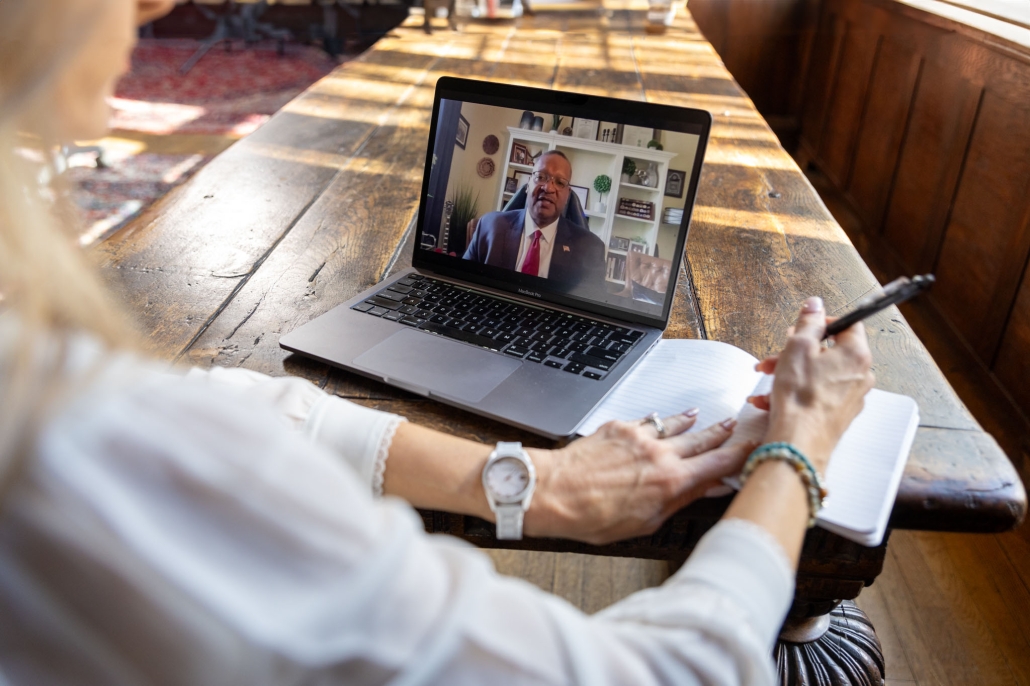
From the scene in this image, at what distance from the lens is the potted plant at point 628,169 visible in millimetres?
871

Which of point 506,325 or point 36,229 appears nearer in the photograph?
point 36,229

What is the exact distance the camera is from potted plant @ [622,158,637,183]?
871 millimetres

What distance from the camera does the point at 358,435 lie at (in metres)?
0.70

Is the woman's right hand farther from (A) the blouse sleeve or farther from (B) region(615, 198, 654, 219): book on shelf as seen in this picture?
(A) the blouse sleeve

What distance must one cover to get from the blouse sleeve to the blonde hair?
1.03ft

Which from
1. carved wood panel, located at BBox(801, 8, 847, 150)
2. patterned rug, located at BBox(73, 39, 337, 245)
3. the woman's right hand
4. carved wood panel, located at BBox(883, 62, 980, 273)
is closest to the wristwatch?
the woman's right hand

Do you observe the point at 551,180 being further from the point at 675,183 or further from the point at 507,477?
the point at 507,477

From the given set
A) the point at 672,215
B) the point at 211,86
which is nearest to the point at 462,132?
the point at 672,215

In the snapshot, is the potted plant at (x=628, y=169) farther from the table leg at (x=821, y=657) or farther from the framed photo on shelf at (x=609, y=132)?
Result: the table leg at (x=821, y=657)

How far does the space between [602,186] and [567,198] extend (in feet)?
0.14

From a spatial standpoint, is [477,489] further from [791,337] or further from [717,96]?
[717,96]

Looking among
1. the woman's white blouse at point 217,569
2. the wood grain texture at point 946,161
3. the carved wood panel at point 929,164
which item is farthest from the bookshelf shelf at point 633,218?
the carved wood panel at point 929,164

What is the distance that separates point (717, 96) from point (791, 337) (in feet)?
4.62

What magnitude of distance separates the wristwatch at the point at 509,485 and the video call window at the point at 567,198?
0.95 feet
